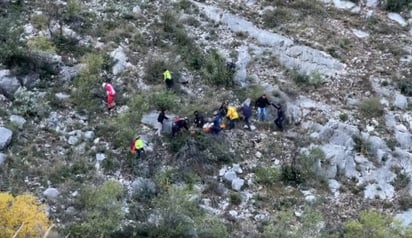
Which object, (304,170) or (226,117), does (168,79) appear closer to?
(226,117)

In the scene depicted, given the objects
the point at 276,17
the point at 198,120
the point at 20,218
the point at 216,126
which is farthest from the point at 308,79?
the point at 20,218

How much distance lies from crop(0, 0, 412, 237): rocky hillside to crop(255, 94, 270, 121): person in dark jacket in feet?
0.86

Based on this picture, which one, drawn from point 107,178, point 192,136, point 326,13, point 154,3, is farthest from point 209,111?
point 326,13

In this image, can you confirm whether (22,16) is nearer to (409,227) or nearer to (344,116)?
(344,116)

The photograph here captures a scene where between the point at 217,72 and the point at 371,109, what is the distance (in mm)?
5626

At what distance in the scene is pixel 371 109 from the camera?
26.0m

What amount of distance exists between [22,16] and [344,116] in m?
12.3


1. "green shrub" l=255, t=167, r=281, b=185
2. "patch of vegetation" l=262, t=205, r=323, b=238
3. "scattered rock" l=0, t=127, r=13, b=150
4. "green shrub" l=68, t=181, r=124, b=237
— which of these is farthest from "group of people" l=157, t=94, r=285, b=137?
"scattered rock" l=0, t=127, r=13, b=150

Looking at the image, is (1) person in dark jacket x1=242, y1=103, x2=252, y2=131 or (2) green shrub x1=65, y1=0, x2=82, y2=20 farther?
(2) green shrub x1=65, y1=0, x2=82, y2=20

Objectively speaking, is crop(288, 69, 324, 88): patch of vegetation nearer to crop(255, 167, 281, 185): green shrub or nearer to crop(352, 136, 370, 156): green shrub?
crop(352, 136, 370, 156): green shrub

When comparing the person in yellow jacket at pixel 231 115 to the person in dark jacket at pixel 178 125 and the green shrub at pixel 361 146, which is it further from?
the green shrub at pixel 361 146

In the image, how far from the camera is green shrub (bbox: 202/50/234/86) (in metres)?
26.1

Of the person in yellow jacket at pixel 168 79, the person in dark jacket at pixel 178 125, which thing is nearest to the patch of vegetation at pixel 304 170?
the person in dark jacket at pixel 178 125

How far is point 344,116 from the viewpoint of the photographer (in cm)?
2562
